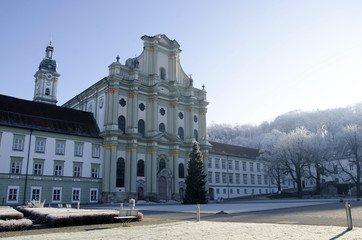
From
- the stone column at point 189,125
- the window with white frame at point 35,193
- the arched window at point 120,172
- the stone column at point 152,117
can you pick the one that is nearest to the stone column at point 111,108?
the arched window at point 120,172

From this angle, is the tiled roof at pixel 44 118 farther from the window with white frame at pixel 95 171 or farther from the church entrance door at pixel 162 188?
the church entrance door at pixel 162 188

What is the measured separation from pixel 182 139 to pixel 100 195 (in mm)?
17316

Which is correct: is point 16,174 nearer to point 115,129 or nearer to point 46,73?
point 115,129

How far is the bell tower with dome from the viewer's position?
69.5 metres

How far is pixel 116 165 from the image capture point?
145 ft

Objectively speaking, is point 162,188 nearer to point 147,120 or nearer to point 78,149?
point 147,120

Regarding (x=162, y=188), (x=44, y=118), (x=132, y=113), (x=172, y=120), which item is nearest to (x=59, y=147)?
(x=44, y=118)

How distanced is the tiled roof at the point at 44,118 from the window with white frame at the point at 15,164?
12.6ft

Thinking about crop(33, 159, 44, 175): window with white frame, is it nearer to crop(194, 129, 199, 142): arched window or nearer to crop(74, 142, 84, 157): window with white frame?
crop(74, 142, 84, 157): window with white frame

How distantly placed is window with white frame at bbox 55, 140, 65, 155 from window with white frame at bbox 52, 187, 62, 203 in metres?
4.40

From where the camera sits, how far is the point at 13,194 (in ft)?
118

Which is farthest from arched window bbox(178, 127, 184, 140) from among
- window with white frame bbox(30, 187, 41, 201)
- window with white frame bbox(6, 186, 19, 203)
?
window with white frame bbox(6, 186, 19, 203)

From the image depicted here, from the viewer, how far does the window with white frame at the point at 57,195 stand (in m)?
38.8

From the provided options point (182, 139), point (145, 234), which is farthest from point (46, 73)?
point (145, 234)
